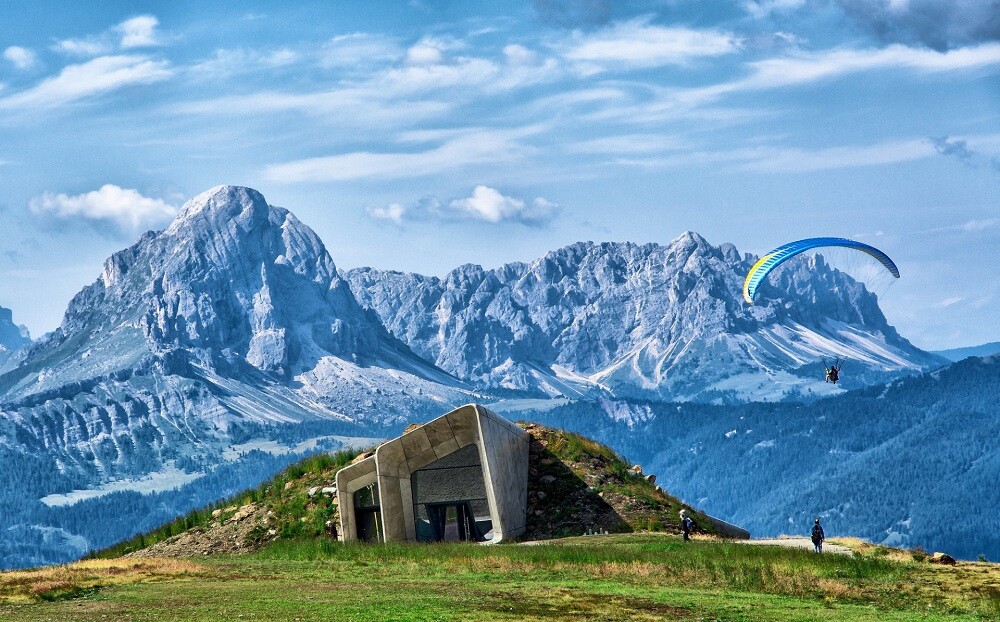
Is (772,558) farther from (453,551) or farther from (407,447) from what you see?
(407,447)

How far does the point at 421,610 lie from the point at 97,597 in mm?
12246

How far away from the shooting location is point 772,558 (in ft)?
182

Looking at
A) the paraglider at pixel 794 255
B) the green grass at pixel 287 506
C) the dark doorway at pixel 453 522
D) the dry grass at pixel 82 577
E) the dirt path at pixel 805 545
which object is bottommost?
the dirt path at pixel 805 545

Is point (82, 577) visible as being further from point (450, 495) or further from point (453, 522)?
point (453, 522)

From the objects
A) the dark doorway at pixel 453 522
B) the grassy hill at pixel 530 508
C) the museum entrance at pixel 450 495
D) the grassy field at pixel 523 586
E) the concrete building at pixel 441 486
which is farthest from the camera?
the dark doorway at pixel 453 522

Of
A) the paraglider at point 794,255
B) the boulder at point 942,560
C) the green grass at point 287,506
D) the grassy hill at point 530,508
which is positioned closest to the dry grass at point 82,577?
the grassy hill at point 530,508

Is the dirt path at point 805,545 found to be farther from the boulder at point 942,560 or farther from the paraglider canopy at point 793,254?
the paraglider canopy at point 793,254

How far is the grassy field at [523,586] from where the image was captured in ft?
136

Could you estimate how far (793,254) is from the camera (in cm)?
8944

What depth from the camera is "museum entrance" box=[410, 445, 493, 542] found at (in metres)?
82.5

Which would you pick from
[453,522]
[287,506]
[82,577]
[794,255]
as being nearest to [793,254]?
[794,255]

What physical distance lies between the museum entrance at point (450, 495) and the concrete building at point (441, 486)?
58 millimetres

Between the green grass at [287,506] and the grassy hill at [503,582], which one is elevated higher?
the green grass at [287,506]

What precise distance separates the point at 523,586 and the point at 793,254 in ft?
152
